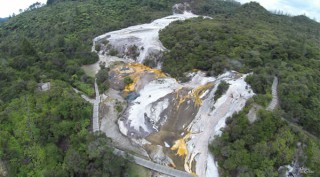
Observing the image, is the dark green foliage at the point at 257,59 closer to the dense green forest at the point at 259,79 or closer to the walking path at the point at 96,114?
the dense green forest at the point at 259,79

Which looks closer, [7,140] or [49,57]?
[7,140]

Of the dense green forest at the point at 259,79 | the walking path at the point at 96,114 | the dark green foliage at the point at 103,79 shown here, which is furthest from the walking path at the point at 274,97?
the dark green foliage at the point at 103,79

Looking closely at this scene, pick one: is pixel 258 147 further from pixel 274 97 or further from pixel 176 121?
pixel 176 121

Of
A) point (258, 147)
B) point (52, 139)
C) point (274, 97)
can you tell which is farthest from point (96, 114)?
point (274, 97)

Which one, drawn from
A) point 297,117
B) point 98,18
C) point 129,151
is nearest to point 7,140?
point 129,151

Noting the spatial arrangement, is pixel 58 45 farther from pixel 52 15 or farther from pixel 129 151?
pixel 129 151

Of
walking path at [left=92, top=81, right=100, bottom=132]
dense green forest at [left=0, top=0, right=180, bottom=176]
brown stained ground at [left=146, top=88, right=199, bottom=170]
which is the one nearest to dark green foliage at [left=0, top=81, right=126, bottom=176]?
dense green forest at [left=0, top=0, right=180, bottom=176]

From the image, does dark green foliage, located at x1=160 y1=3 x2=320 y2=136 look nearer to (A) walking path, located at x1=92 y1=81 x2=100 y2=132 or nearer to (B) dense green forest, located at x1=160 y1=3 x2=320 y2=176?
(B) dense green forest, located at x1=160 y1=3 x2=320 y2=176

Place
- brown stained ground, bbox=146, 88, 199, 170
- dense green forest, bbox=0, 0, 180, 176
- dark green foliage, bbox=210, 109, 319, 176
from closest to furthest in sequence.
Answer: dark green foliage, bbox=210, 109, 319, 176 → dense green forest, bbox=0, 0, 180, 176 → brown stained ground, bbox=146, 88, 199, 170
